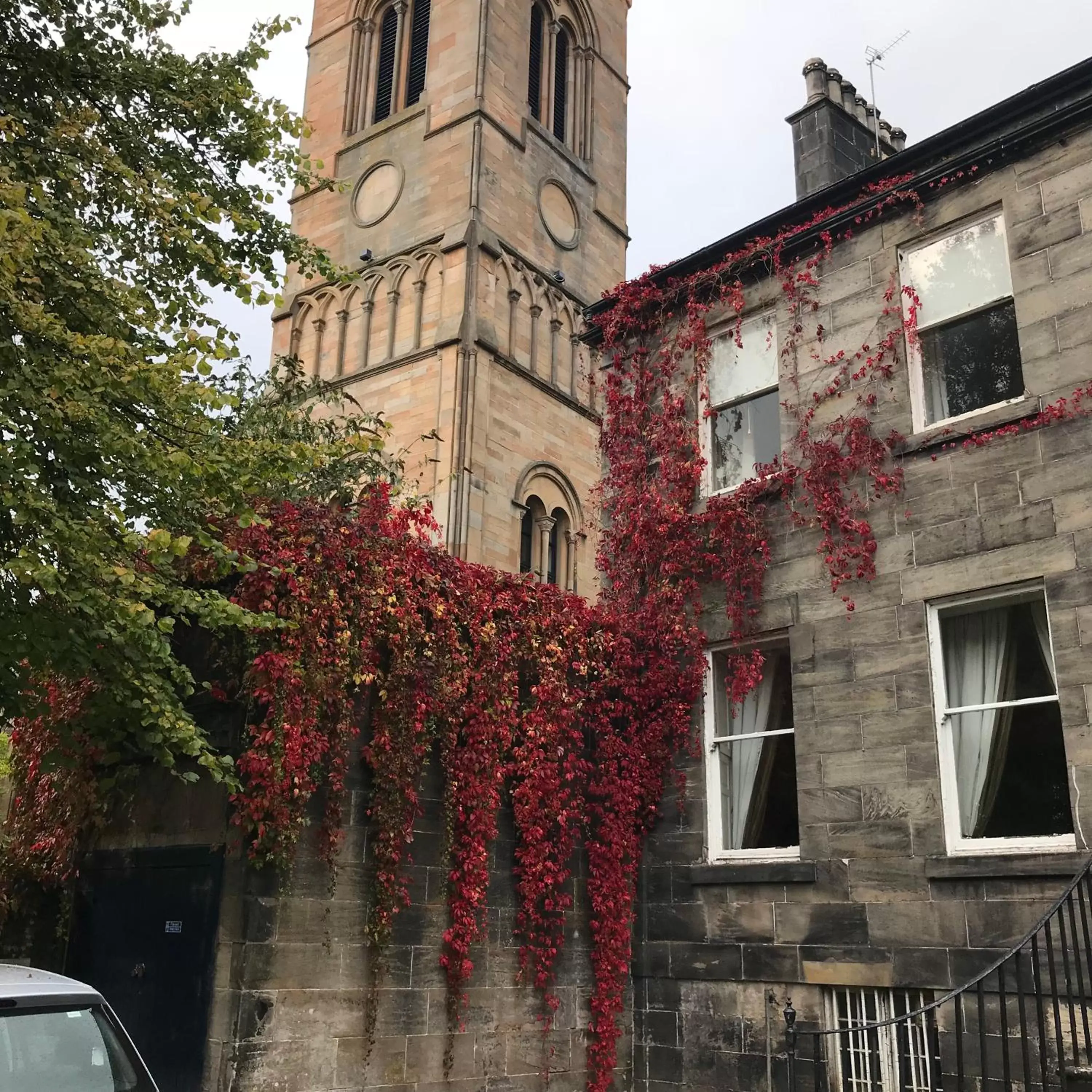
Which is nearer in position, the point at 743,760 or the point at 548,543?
the point at 743,760

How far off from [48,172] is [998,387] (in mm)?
8033

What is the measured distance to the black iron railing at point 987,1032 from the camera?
24.3 feet

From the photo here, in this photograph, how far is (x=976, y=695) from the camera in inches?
376

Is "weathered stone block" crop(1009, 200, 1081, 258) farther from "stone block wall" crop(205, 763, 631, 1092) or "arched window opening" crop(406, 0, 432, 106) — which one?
"arched window opening" crop(406, 0, 432, 106)

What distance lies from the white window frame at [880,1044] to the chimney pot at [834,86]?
10.1m

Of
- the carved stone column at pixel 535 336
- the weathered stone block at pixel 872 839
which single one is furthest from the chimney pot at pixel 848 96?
the carved stone column at pixel 535 336

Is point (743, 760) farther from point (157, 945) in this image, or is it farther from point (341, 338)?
point (341, 338)

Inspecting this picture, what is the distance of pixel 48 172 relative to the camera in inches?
364

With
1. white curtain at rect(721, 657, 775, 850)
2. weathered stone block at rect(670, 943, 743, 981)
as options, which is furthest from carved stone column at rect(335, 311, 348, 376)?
weathered stone block at rect(670, 943, 743, 981)

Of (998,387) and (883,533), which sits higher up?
(998,387)

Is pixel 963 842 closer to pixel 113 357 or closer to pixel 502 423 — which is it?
pixel 113 357

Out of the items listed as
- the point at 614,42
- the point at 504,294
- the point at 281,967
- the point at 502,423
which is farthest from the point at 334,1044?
the point at 614,42

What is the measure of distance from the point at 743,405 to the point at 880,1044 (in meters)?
6.11

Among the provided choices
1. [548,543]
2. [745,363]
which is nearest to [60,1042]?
[745,363]
